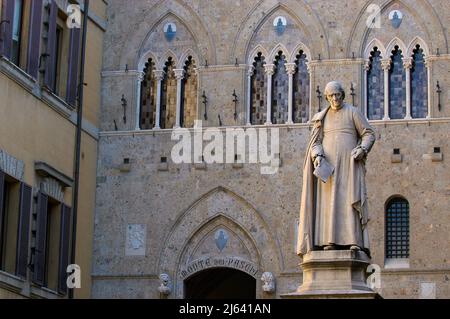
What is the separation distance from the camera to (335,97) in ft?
45.8

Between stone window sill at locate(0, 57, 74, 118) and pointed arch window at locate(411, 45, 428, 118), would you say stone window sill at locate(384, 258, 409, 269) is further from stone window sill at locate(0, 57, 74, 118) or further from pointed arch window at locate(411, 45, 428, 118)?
stone window sill at locate(0, 57, 74, 118)

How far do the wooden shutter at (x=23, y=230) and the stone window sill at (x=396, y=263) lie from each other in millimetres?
7364

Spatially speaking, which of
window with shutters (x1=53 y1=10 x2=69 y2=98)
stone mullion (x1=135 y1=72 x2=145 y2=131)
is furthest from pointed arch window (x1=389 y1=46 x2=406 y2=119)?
window with shutters (x1=53 y1=10 x2=69 y2=98)

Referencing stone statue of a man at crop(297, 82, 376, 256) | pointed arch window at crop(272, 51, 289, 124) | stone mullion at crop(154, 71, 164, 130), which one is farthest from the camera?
stone mullion at crop(154, 71, 164, 130)

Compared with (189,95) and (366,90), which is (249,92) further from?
(366,90)

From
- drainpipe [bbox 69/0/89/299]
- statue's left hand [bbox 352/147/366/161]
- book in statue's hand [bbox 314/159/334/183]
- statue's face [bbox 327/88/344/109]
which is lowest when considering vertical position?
book in statue's hand [bbox 314/159/334/183]

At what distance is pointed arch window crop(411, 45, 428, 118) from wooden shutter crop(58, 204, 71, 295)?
25.1 ft

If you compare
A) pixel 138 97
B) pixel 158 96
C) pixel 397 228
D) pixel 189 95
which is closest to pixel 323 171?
pixel 397 228

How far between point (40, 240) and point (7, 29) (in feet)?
13.9

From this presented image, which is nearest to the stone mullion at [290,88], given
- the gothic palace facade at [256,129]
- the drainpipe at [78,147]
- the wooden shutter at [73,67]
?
the gothic palace facade at [256,129]

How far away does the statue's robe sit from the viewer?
13.5 meters

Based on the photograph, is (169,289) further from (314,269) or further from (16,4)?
(314,269)
